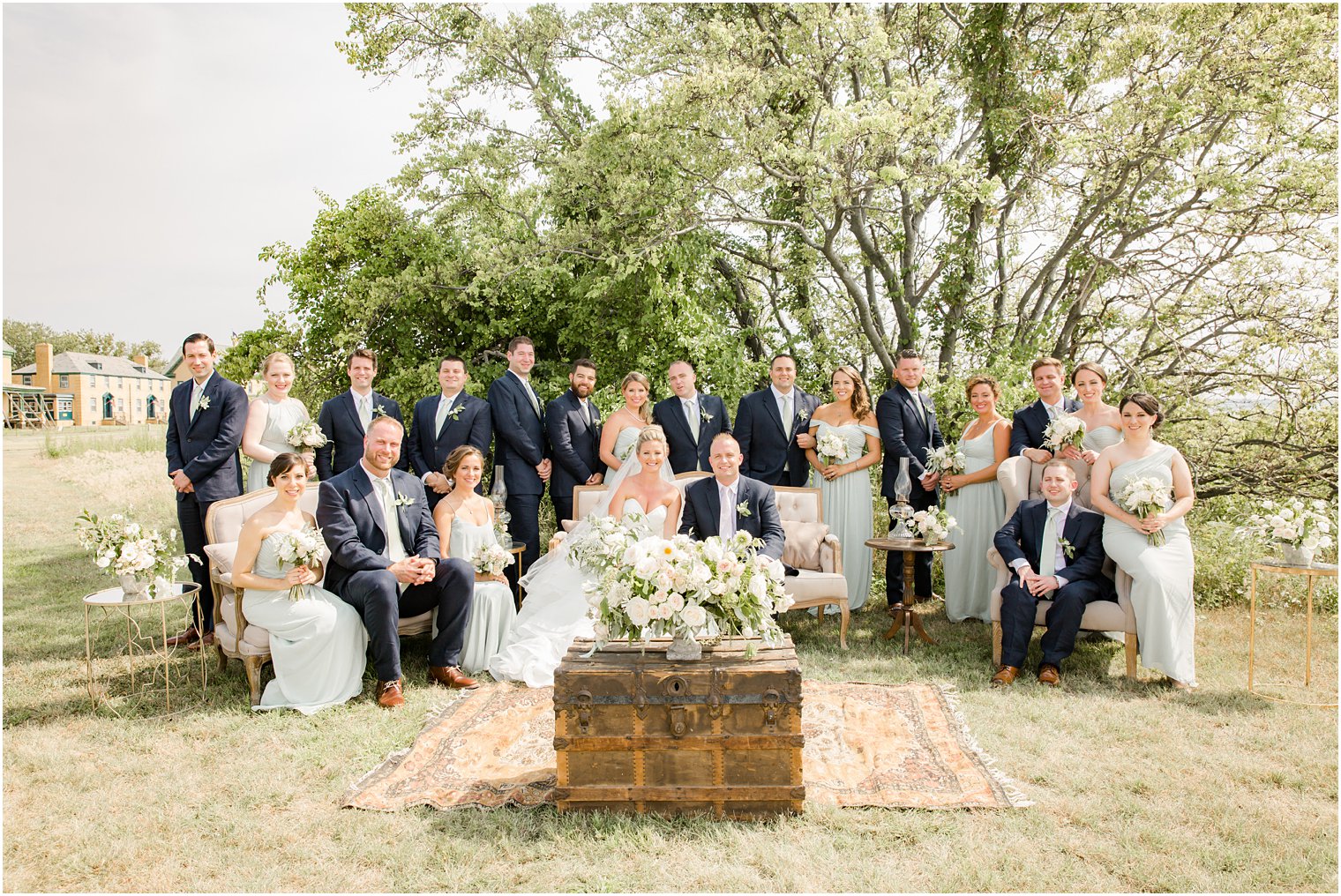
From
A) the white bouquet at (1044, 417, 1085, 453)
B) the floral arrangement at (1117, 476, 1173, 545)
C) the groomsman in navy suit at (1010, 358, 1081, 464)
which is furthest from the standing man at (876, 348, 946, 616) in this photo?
the floral arrangement at (1117, 476, 1173, 545)

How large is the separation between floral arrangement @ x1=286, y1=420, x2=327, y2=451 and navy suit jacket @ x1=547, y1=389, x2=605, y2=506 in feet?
6.09

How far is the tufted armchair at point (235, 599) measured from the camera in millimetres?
5031

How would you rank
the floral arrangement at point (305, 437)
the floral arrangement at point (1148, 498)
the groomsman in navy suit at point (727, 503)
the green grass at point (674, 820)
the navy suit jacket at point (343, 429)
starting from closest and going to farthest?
the green grass at point (674, 820), the floral arrangement at point (1148, 498), the groomsman in navy suit at point (727, 503), the floral arrangement at point (305, 437), the navy suit jacket at point (343, 429)

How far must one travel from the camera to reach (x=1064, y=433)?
6.25 meters

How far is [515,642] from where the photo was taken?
5.76 m

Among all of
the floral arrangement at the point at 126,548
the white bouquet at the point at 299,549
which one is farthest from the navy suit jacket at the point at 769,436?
the floral arrangement at the point at 126,548

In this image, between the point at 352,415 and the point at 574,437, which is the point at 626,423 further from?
the point at 352,415

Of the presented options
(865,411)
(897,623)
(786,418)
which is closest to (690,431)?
(786,418)

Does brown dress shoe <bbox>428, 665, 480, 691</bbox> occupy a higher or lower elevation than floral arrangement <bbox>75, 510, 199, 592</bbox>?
lower

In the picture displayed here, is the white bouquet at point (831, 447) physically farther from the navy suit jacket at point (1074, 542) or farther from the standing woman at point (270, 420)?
the standing woman at point (270, 420)

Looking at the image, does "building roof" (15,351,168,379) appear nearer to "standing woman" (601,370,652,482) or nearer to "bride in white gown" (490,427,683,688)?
"standing woman" (601,370,652,482)

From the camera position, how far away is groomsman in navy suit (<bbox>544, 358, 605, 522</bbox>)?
24.0 feet

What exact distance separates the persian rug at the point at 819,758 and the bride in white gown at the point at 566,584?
32cm

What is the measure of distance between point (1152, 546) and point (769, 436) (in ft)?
9.99
